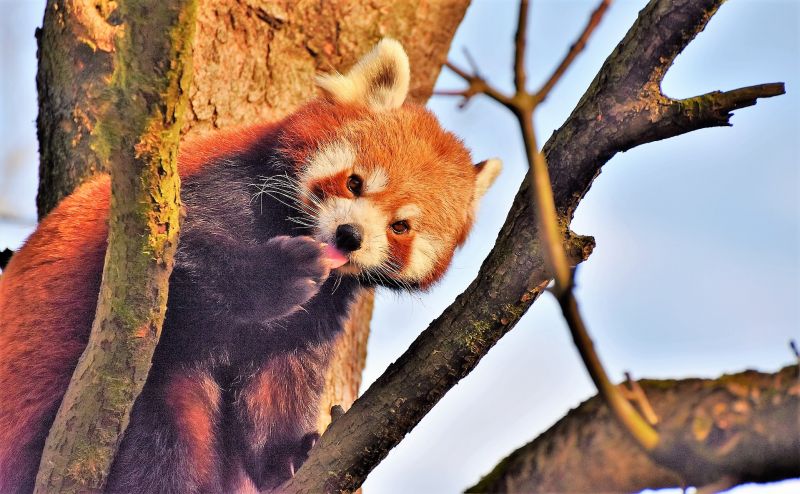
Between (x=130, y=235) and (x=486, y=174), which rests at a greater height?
(x=486, y=174)

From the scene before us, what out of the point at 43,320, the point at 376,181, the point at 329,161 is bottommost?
the point at 43,320

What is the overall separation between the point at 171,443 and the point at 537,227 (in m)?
1.61

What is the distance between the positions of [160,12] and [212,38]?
2.57 metres

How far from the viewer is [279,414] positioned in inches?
143

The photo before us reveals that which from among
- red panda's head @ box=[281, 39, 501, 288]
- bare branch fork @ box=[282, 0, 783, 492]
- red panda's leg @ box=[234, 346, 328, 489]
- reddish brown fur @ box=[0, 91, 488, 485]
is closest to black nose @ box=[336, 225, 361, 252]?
red panda's head @ box=[281, 39, 501, 288]

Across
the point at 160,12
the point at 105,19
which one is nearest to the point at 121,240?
the point at 160,12

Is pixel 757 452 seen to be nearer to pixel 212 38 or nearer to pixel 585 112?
pixel 585 112

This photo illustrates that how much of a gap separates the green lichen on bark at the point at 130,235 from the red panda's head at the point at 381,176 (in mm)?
1014

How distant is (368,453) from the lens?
2.71m

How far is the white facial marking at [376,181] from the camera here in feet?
11.3

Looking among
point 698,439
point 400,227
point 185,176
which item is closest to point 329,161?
point 400,227

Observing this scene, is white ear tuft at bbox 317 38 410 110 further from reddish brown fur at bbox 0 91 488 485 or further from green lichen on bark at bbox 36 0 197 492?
green lichen on bark at bbox 36 0 197 492

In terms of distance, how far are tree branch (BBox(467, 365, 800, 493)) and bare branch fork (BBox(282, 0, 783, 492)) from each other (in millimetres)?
420

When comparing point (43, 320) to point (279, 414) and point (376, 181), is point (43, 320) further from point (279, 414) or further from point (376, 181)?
point (376, 181)
